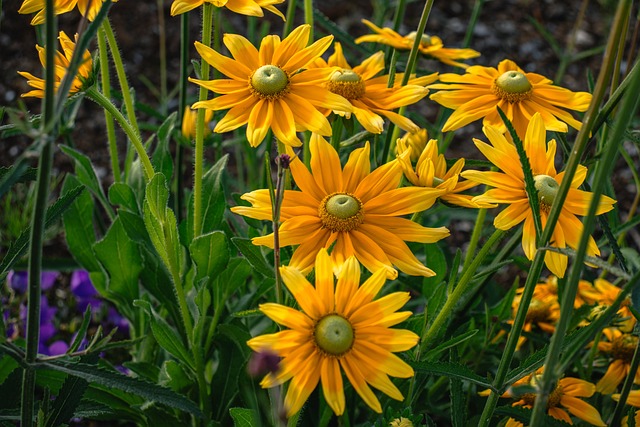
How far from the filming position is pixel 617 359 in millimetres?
1293

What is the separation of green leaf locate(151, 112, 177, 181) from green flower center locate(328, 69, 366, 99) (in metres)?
0.37

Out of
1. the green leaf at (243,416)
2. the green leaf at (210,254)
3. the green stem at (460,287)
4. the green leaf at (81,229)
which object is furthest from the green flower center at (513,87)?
the green leaf at (81,229)

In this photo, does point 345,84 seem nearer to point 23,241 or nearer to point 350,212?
point 350,212

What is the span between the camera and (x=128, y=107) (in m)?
1.15

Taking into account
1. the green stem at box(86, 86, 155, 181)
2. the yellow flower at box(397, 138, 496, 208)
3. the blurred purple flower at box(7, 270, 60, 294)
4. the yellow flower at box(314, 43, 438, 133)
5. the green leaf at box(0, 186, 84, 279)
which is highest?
the yellow flower at box(314, 43, 438, 133)

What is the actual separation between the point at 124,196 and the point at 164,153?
0.11 metres

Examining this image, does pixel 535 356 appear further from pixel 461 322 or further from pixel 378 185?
pixel 461 322

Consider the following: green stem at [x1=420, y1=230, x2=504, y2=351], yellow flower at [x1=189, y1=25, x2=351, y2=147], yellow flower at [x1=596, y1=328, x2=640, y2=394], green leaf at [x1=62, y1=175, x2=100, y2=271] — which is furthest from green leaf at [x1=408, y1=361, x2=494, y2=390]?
green leaf at [x1=62, y1=175, x2=100, y2=271]

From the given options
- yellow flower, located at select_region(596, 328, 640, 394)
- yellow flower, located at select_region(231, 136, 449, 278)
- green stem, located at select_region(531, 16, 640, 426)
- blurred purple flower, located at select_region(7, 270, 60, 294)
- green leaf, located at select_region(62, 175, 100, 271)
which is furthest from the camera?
blurred purple flower, located at select_region(7, 270, 60, 294)

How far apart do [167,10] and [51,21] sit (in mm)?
2179

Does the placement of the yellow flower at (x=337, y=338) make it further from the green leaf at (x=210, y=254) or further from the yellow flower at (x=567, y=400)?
the yellow flower at (x=567, y=400)

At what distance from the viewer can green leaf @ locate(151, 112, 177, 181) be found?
1.32 metres

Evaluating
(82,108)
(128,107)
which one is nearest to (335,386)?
(128,107)

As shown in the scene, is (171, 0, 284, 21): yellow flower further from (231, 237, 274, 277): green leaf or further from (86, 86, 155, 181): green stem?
(231, 237, 274, 277): green leaf
